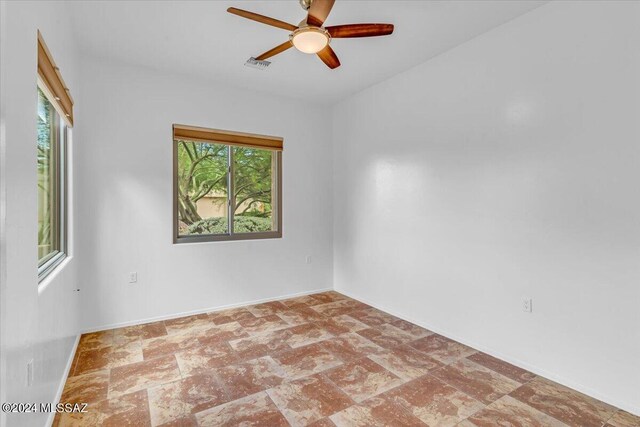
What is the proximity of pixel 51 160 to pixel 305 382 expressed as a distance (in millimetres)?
2473

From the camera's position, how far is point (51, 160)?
2385 millimetres

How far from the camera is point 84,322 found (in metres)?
Answer: 3.23

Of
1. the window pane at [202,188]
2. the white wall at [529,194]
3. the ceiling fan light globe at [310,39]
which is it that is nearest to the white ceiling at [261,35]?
the white wall at [529,194]

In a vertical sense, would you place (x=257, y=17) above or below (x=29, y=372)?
above

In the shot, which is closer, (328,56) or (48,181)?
(48,181)

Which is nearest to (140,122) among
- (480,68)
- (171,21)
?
(171,21)

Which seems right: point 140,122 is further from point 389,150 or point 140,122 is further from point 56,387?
point 389,150

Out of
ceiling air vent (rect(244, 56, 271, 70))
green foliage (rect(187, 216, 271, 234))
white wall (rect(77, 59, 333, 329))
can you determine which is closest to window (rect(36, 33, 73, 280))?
white wall (rect(77, 59, 333, 329))

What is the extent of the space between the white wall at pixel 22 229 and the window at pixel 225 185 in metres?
1.84

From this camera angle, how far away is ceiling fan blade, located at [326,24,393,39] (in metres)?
2.14

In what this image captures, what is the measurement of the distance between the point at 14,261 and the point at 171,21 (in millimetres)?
2221

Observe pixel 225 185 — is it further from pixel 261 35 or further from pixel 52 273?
pixel 52 273

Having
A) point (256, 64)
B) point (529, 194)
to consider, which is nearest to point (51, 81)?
point (256, 64)

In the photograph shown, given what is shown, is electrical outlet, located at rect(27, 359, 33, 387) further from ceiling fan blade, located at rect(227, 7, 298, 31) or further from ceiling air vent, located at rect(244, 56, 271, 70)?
ceiling air vent, located at rect(244, 56, 271, 70)
